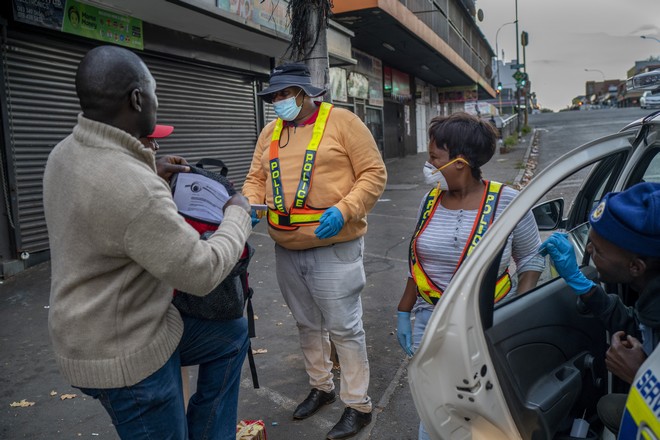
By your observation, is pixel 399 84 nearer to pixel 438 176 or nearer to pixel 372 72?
pixel 372 72

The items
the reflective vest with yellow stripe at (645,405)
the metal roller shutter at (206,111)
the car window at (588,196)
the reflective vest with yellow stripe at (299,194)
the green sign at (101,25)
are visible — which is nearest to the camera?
the reflective vest with yellow stripe at (645,405)

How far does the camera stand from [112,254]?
1.73 meters

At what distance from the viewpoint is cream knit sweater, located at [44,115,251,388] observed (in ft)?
5.51

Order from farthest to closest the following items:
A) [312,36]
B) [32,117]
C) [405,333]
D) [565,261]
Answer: [32,117] < [312,36] < [405,333] < [565,261]

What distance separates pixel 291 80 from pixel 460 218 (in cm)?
135

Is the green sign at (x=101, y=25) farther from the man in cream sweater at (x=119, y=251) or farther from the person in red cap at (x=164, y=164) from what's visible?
the man in cream sweater at (x=119, y=251)

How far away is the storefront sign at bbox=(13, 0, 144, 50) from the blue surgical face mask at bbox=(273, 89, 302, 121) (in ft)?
15.8

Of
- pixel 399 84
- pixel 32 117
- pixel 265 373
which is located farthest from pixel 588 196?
pixel 399 84

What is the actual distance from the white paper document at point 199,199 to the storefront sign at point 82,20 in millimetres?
5643

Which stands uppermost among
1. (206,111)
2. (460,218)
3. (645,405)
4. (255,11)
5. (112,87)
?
(255,11)

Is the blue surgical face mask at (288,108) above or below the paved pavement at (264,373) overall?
above

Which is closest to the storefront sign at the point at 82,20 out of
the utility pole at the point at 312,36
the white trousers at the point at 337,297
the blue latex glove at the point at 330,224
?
the utility pole at the point at 312,36

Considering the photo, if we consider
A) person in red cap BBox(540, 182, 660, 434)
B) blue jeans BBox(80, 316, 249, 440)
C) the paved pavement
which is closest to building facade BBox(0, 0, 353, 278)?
the paved pavement

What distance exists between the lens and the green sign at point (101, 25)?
23.8 feet
